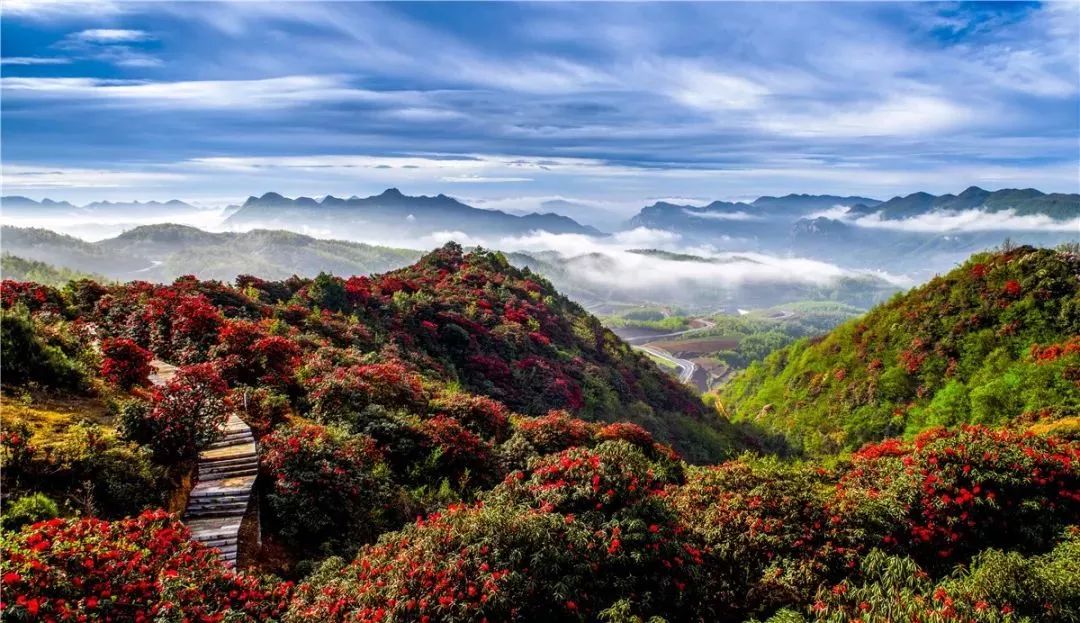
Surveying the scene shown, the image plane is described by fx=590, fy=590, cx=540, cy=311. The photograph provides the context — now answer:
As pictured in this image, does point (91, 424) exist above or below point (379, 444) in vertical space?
above

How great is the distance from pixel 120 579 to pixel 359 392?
9.86 metres

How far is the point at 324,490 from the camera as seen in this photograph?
40.2 ft

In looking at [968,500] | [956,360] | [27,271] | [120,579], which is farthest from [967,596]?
[27,271]

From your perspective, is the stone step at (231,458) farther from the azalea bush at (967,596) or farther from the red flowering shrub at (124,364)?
the azalea bush at (967,596)

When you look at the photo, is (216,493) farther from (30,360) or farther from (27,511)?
(30,360)

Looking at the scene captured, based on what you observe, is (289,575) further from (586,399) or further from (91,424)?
(586,399)

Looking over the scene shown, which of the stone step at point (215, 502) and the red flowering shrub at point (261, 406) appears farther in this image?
the red flowering shrub at point (261, 406)

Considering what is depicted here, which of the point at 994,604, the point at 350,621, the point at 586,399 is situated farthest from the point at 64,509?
the point at 586,399

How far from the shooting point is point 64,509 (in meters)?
9.66

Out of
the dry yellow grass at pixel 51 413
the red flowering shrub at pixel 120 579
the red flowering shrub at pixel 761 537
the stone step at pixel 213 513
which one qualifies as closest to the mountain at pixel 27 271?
the dry yellow grass at pixel 51 413

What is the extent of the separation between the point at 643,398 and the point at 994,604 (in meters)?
40.7

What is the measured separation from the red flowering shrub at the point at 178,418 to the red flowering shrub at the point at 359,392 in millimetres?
3299

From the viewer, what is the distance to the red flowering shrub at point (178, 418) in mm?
12328

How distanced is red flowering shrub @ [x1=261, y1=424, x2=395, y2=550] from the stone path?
497mm
